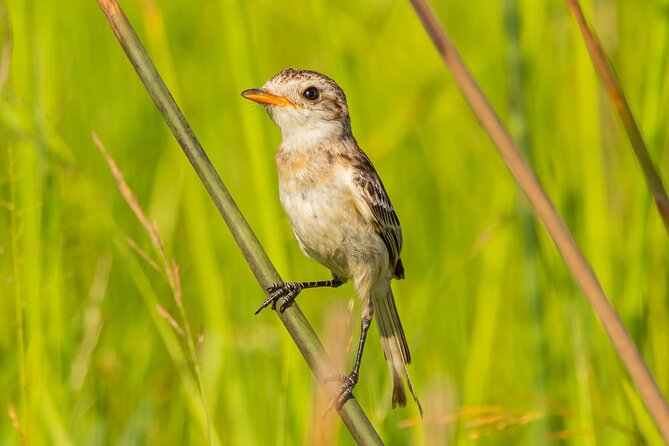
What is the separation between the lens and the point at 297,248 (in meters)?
3.79

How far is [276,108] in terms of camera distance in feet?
9.34

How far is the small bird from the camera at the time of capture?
2.81 m

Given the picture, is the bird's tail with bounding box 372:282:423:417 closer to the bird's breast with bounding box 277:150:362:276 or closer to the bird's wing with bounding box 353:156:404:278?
the bird's wing with bounding box 353:156:404:278

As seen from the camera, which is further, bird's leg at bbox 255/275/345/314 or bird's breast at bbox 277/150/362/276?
bird's breast at bbox 277/150/362/276

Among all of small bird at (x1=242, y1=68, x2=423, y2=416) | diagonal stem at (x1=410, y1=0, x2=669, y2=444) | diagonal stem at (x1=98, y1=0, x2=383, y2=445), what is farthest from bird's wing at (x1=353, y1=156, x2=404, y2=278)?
diagonal stem at (x1=410, y1=0, x2=669, y2=444)

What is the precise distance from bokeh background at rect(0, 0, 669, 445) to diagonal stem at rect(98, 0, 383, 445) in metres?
0.13

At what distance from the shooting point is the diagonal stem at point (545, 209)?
127 centimetres

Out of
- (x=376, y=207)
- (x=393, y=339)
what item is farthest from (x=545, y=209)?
(x=393, y=339)

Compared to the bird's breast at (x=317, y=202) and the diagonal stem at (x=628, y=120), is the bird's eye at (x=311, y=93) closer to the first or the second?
the bird's breast at (x=317, y=202)

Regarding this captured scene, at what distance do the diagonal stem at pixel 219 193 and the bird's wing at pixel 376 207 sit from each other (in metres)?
1.13

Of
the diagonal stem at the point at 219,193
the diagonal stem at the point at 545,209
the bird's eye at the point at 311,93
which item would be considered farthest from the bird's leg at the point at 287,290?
the diagonal stem at the point at 545,209

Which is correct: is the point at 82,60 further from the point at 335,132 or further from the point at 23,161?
the point at 335,132

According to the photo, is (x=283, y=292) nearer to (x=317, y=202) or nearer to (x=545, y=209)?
(x=317, y=202)

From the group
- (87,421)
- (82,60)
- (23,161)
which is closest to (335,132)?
(23,161)
